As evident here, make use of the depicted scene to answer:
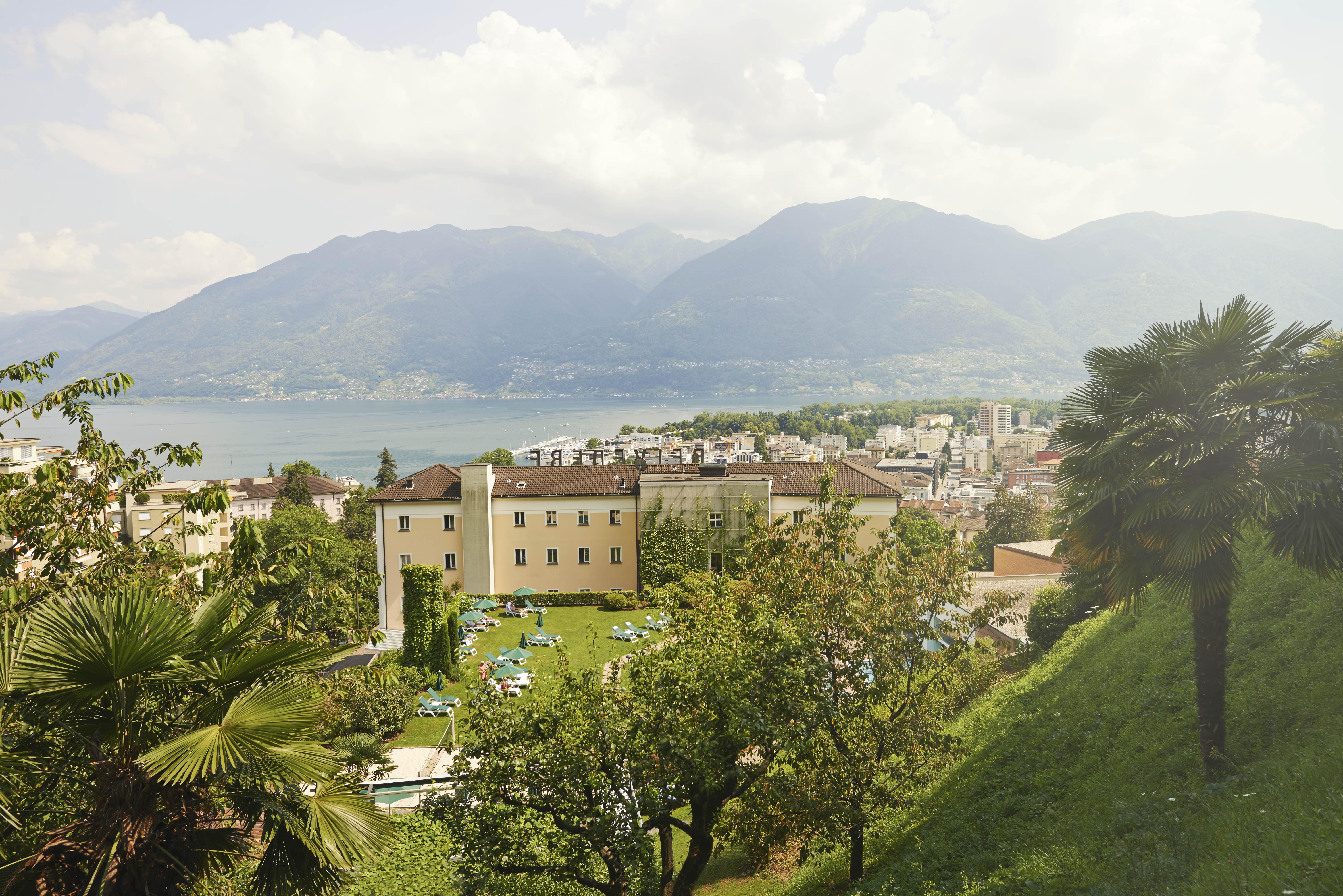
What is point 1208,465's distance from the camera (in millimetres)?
8055

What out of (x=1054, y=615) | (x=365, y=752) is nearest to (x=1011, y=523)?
(x=1054, y=615)

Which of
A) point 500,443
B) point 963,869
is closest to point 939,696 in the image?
point 963,869

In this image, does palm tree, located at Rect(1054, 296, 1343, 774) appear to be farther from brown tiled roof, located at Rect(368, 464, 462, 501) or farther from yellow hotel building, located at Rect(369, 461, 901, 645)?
brown tiled roof, located at Rect(368, 464, 462, 501)

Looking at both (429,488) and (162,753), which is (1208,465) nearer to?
(162,753)

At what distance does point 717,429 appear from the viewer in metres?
179

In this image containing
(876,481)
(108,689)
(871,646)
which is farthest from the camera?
(876,481)

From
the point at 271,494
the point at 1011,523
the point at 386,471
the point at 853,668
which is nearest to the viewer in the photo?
the point at 853,668

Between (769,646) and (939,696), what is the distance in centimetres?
597

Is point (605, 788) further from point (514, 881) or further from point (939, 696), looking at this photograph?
point (939, 696)

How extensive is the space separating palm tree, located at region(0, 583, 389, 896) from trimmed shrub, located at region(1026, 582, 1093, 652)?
2075cm

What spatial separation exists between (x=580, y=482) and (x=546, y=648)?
31.7 feet

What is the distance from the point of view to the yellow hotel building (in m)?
34.3

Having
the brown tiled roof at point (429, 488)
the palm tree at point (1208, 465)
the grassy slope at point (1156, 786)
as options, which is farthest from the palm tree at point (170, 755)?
the brown tiled roof at point (429, 488)

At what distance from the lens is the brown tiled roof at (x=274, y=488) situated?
91625mm
